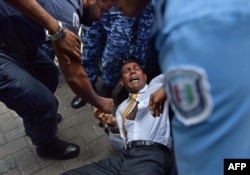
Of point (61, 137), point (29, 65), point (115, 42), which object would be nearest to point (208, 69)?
point (29, 65)

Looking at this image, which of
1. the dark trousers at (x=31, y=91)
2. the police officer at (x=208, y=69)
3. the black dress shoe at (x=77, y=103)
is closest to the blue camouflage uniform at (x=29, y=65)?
the dark trousers at (x=31, y=91)

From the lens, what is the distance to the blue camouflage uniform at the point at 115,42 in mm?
2469

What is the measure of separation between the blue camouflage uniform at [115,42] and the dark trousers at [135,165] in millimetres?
902

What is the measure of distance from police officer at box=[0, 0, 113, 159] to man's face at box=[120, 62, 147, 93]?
0.58 m

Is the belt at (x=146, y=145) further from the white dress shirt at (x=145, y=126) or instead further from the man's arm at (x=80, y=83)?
the man's arm at (x=80, y=83)

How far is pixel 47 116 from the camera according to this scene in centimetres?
200

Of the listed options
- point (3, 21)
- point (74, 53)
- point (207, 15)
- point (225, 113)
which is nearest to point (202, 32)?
point (207, 15)

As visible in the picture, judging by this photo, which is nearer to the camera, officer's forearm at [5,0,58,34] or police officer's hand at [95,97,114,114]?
officer's forearm at [5,0,58,34]

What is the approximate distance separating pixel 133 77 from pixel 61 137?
0.81 m

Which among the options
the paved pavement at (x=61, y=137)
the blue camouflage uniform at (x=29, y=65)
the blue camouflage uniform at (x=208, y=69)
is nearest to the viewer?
the blue camouflage uniform at (x=208, y=69)

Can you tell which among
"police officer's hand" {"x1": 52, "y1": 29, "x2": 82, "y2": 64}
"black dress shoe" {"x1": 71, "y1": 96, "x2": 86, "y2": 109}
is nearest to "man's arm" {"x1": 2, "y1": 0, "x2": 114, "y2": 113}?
"police officer's hand" {"x1": 52, "y1": 29, "x2": 82, "y2": 64}

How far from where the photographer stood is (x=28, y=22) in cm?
168

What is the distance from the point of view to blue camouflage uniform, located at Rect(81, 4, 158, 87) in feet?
8.10

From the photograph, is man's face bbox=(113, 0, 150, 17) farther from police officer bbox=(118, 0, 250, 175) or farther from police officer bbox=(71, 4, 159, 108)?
police officer bbox=(71, 4, 159, 108)
